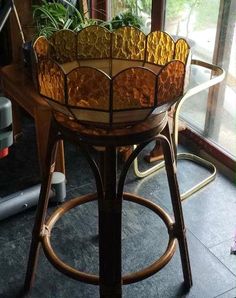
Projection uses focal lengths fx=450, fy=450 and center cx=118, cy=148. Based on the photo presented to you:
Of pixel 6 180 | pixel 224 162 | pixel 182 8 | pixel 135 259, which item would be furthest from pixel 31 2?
pixel 135 259

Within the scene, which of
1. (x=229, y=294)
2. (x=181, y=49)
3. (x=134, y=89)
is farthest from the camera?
(x=229, y=294)

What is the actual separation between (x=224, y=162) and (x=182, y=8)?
0.79m

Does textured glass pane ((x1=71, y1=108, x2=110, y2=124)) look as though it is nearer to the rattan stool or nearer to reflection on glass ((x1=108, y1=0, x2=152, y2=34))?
the rattan stool

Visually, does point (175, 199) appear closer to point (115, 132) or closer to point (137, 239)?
point (115, 132)

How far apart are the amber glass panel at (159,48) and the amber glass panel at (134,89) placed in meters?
0.23

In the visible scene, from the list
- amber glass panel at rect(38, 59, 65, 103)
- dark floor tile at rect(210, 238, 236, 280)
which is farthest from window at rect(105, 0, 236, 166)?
amber glass panel at rect(38, 59, 65, 103)

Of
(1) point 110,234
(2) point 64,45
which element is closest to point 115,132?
(1) point 110,234

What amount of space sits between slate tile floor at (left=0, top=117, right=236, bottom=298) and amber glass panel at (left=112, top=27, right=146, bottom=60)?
76 centimetres

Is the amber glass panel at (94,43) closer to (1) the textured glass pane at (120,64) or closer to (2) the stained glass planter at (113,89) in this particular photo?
(1) the textured glass pane at (120,64)

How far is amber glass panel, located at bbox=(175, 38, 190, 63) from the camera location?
1.19 meters

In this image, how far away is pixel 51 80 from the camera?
1.03 metres

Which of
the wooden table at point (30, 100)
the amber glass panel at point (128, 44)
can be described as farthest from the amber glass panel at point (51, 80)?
the wooden table at point (30, 100)

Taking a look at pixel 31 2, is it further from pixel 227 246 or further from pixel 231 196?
pixel 227 246

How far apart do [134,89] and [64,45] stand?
1.12ft
